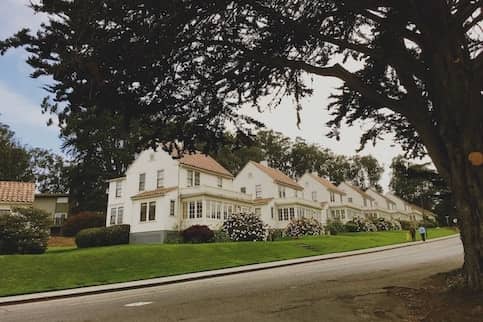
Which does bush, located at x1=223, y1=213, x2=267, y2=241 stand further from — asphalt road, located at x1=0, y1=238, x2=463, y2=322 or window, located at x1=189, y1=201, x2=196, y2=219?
asphalt road, located at x1=0, y1=238, x2=463, y2=322

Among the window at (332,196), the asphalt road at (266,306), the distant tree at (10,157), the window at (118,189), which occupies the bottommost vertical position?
the asphalt road at (266,306)

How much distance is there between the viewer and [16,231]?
Result: 837 inches

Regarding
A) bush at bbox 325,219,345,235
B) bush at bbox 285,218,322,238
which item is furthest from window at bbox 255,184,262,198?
bush at bbox 285,218,322,238

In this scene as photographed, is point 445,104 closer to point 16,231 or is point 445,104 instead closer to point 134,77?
point 134,77

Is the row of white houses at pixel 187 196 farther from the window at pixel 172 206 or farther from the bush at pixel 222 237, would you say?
the bush at pixel 222 237

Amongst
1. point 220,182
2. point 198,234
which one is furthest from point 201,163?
point 198,234

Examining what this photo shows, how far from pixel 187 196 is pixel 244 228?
6336mm

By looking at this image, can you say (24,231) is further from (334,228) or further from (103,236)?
(334,228)

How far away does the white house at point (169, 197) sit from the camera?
108 ft

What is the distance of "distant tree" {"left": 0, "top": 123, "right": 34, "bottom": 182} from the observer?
53938mm

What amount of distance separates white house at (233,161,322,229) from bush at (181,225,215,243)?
13.6 metres

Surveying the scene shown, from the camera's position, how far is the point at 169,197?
33156 millimetres

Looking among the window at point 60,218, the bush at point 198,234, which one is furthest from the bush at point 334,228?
the window at point 60,218

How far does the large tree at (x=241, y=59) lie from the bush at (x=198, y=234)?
20634 millimetres
